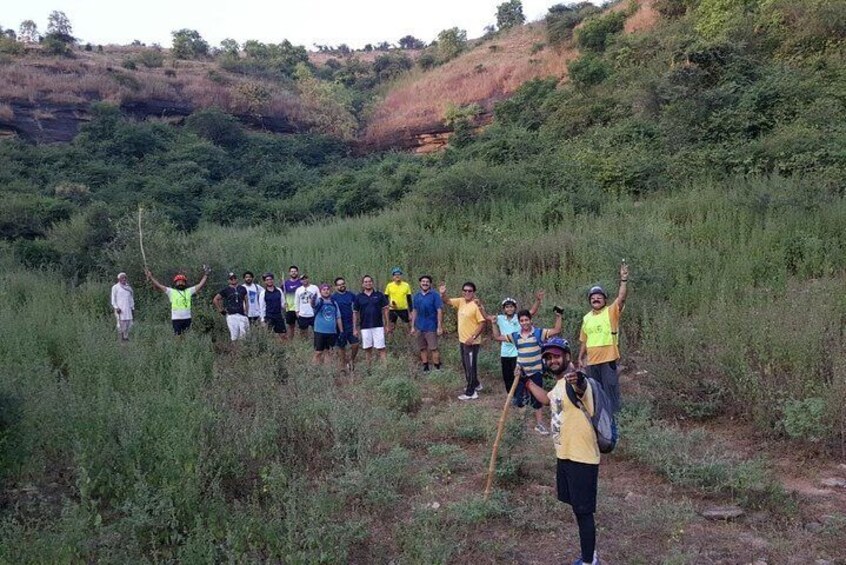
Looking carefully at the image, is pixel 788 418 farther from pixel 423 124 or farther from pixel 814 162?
pixel 423 124

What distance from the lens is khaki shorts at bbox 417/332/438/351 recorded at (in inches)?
376

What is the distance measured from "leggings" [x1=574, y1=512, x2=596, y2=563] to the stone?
127cm

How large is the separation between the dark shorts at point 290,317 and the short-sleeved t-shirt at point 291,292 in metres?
0.07

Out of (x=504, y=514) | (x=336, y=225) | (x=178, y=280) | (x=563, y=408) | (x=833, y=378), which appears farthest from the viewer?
(x=336, y=225)

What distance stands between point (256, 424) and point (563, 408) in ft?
9.35

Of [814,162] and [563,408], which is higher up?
[814,162]

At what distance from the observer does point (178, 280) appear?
34.1 feet

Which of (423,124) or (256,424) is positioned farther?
(423,124)

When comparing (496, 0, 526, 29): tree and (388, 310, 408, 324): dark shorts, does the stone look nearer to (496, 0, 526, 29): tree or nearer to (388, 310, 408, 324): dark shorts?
(388, 310, 408, 324): dark shorts

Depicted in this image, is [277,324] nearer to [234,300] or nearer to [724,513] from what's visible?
[234,300]

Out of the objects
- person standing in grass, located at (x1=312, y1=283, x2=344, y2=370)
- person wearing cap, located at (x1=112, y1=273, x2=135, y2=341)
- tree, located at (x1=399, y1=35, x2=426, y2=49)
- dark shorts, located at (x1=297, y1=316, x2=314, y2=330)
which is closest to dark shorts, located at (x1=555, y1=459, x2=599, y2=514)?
person standing in grass, located at (x1=312, y1=283, x2=344, y2=370)

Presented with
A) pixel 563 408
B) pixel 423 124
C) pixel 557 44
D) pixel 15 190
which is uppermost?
pixel 557 44

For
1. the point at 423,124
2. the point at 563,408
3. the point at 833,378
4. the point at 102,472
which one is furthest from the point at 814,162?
the point at 423,124

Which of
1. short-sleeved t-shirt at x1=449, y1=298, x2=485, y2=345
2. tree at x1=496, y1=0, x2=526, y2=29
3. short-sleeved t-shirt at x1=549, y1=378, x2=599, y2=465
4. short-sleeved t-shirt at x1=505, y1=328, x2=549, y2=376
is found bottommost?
short-sleeved t-shirt at x1=549, y1=378, x2=599, y2=465
